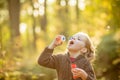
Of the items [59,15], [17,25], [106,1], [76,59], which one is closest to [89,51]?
[76,59]

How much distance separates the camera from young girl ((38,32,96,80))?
243 inches

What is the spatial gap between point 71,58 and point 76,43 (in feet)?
0.66

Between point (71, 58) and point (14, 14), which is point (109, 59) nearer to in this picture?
point (71, 58)

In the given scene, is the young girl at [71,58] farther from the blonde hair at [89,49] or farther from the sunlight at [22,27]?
the sunlight at [22,27]

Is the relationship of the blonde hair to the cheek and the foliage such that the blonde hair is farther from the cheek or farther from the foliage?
the foliage

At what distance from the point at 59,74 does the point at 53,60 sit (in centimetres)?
19

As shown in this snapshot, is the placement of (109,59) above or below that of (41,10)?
above

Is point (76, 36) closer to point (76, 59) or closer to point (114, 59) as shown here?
point (76, 59)

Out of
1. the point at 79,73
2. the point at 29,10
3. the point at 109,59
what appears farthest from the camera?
the point at 29,10

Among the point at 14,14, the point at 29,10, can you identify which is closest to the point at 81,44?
the point at 14,14

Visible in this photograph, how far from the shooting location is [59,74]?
20.6 feet

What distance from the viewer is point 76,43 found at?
6.26 metres

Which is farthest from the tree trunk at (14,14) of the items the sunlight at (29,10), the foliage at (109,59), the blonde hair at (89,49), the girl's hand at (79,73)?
the sunlight at (29,10)

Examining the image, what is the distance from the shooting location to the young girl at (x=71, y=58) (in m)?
6.18
